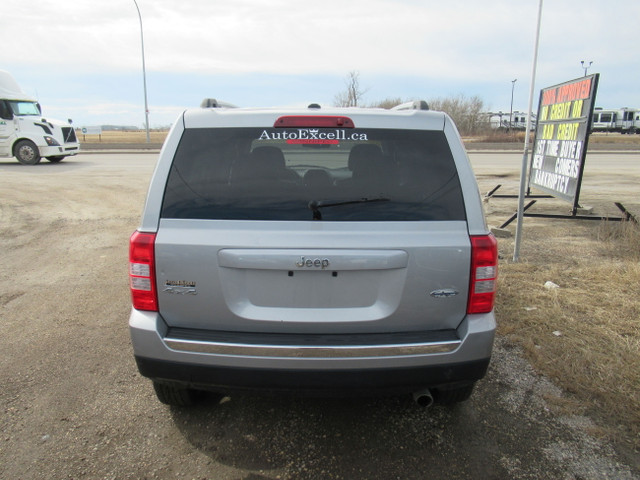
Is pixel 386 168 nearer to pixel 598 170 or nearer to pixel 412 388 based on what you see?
pixel 412 388

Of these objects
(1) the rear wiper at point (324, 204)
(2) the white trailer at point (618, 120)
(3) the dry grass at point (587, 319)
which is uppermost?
(2) the white trailer at point (618, 120)

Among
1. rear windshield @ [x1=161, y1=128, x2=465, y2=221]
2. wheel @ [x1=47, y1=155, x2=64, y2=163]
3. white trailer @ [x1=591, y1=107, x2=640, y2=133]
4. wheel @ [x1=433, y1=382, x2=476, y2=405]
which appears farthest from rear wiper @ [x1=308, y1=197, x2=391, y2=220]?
white trailer @ [x1=591, y1=107, x2=640, y2=133]

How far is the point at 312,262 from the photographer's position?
2232 millimetres

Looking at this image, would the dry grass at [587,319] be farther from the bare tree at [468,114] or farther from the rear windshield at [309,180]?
the bare tree at [468,114]

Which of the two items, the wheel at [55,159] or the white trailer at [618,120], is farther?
the white trailer at [618,120]

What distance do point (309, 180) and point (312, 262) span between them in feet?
1.58

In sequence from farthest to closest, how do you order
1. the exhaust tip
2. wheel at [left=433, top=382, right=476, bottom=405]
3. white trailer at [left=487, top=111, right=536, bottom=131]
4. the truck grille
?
white trailer at [left=487, top=111, right=536, bottom=131] < the truck grille < wheel at [left=433, top=382, right=476, bottom=405] < the exhaust tip

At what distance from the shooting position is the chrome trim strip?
225 cm

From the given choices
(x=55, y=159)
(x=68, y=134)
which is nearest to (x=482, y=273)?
(x=68, y=134)

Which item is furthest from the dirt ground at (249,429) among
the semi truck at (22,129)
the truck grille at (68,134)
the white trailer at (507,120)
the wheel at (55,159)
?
the white trailer at (507,120)

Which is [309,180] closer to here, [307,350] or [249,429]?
[307,350]

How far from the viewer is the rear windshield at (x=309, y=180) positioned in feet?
7.67

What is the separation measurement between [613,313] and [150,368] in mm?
4164

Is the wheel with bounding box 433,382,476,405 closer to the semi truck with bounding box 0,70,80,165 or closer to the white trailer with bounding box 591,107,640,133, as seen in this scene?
the semi truck with bounding box 0,70,80,165
